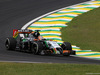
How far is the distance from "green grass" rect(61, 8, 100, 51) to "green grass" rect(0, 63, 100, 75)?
7374 mm

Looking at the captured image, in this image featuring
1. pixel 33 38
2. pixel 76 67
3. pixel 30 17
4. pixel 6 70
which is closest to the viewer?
pixel 6 70

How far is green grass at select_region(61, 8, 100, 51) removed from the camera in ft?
69.9

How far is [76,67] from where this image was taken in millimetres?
12773

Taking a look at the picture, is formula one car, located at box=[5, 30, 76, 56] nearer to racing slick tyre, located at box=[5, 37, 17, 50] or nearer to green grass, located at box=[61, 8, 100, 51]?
racing slick tyre, located at box=[5, 37, 17, 50]

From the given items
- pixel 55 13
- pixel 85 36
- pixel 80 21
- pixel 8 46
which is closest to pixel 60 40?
pixel 85 36

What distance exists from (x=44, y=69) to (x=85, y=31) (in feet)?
41.9

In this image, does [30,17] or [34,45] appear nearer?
[34,45]

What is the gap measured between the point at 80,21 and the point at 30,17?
520 cm

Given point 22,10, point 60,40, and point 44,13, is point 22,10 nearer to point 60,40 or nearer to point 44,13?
point 44,13

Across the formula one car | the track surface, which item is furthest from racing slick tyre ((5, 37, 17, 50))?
the track surface

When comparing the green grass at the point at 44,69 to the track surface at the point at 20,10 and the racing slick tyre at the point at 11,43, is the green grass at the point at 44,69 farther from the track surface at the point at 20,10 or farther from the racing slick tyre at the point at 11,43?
the track surface at the point at 20,10

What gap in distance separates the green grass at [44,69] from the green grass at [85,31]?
7374mm

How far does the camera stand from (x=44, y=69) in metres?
12.1

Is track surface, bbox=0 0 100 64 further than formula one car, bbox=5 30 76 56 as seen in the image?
Yes
